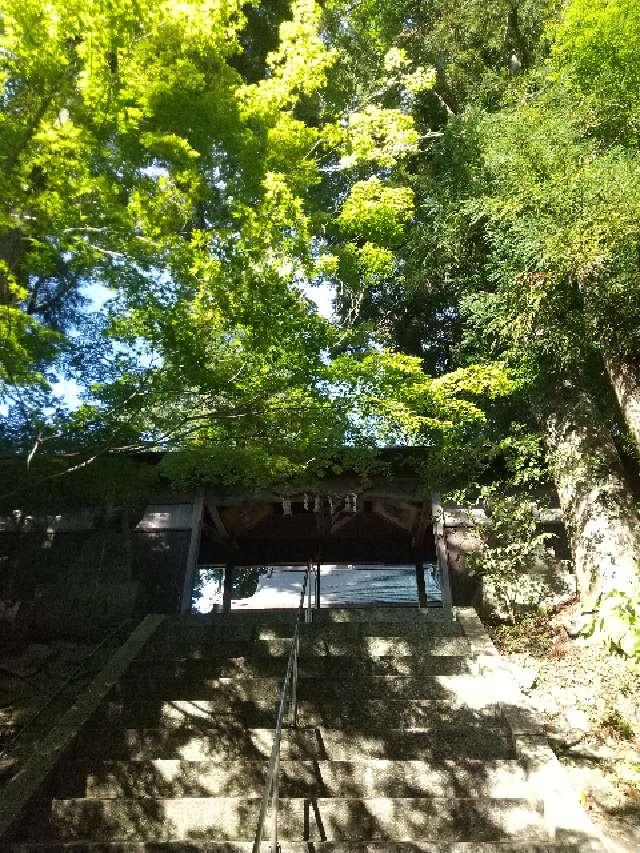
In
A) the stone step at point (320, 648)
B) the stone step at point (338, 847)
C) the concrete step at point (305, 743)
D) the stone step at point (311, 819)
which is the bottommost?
the stone step at point (338, 847)

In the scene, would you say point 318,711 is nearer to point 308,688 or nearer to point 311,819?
point 308,688

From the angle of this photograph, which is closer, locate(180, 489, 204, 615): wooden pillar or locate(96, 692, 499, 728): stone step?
locate(96, 692, 499, 728): stone step

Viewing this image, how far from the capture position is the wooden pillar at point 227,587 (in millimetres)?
15820

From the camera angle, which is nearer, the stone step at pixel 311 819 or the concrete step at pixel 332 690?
the stone step at pixel 311 819

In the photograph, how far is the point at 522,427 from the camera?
10.3 meters

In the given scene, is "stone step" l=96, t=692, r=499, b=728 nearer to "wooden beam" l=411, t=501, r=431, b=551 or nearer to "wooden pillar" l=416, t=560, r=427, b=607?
"wooden beam" l=411, t=501, r=431, b=551

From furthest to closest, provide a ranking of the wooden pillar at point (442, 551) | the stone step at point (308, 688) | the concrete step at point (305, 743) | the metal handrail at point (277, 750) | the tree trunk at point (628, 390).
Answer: the wooden pillar at point (442, 551) < the tree trunk at point (628, 390) < the stone step at point (308, 688) < the concrete step at point (305, 743) < the metal handrail at point (277, 750)

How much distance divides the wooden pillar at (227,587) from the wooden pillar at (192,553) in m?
5.44

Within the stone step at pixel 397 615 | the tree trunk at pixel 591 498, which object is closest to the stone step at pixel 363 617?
the stone step at pixel 397 615

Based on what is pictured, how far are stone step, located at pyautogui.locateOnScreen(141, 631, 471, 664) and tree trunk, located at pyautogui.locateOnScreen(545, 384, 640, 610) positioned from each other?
2737mm

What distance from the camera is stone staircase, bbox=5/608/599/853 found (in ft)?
13.7

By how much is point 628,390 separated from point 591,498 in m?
1.86

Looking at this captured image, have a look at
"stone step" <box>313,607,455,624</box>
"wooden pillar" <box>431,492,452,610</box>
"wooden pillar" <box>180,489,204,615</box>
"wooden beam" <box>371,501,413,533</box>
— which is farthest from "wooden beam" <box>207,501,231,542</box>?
"wooden pillar" <box>431,492,452,610</box>

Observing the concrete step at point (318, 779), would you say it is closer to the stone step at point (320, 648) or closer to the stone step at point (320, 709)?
the stone step at point (320, 709)
